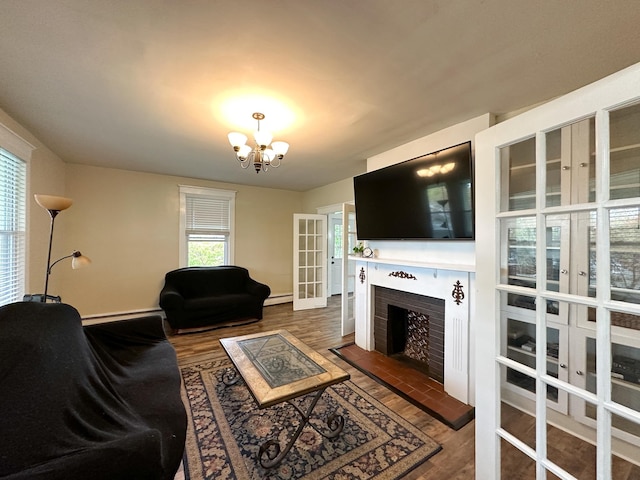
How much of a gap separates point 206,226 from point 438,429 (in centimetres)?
454

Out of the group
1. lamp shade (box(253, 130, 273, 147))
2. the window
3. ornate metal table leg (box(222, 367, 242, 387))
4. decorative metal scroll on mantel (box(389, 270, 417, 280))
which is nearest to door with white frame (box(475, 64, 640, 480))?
decorative metal scroll on mantel (box(389, 270, 417, 280))

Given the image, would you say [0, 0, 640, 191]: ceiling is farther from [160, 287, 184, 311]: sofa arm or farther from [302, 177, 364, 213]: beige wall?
[160, 287, 184, 311]: sofa arm

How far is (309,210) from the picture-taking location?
570cm

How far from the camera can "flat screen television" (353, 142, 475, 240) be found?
223 cm

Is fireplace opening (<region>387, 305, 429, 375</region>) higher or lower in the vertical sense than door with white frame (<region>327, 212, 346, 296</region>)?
lower

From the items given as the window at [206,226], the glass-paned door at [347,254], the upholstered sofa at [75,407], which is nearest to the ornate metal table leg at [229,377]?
the upholstered sofa at [75,407]

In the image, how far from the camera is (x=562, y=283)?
1085 mm

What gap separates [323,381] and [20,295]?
10.7ft

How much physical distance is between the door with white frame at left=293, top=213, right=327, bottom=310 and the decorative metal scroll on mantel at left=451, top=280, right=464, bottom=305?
124 inches

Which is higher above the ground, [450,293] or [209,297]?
[450,293]

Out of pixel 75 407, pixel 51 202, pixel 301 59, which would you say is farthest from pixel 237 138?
pixel 75 407

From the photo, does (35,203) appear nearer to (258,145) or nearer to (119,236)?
(119,236)

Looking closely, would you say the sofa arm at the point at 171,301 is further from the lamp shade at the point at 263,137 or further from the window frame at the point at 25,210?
the lamp shade at the point at 263,137

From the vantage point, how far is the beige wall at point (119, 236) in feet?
12.6
